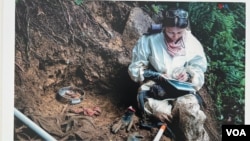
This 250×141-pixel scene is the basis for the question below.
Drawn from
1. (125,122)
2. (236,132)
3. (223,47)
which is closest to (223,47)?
(223,47)

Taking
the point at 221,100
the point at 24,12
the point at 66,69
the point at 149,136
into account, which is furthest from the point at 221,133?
the point at 24,12

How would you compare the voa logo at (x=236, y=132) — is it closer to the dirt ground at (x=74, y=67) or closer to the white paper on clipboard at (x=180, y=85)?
the dirt ground at (x=74, y=67)

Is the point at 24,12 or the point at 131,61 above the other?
the point at 24,12

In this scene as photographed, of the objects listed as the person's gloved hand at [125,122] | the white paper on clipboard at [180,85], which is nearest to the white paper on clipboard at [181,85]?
the white paper on clipboard at [180,85]

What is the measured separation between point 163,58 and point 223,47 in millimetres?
224

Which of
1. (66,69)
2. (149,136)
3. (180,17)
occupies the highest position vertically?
(180,17)

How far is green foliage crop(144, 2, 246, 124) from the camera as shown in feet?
4.36

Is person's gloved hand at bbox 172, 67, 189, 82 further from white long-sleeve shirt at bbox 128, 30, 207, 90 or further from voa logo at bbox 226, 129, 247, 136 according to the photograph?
voa logo at bbox 226, 129, 247, 136

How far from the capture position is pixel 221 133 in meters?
1.32

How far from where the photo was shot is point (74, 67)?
1296 mm

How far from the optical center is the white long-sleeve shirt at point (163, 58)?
1.31m

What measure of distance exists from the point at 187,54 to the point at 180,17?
0.44 feet

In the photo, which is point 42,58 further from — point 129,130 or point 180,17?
point 180,17

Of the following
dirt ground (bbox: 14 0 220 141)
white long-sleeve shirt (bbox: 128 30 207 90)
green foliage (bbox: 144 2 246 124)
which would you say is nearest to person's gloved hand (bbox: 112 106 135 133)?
dirt ground (bbox: 14 0 220 141)
